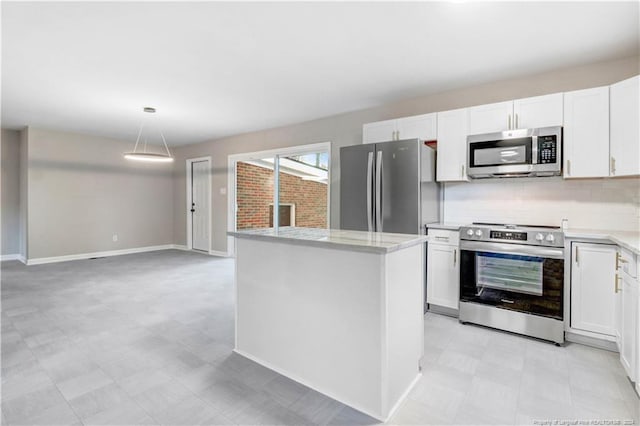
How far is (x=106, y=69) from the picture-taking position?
121 inches

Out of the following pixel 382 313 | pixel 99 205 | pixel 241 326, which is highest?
pixel 99 205

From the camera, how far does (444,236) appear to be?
3182 millimetres

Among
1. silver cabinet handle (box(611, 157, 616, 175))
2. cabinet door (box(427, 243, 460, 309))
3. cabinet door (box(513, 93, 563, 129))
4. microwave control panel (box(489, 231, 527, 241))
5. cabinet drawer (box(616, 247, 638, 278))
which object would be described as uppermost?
cabinet door (box(513, 93, 563, 129))

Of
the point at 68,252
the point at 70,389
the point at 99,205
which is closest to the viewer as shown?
the point at 70,389

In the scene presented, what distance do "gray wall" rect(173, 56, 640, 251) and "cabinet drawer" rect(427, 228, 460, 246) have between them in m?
1.51

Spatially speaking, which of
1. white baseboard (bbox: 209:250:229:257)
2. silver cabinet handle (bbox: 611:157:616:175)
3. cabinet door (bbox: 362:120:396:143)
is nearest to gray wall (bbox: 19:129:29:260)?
white baseboard (bbox: 209:250:229:257)

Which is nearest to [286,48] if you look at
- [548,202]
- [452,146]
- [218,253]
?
[452,146]

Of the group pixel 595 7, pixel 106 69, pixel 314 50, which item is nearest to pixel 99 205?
pixel 106 69

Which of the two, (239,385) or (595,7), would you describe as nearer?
(239,385)

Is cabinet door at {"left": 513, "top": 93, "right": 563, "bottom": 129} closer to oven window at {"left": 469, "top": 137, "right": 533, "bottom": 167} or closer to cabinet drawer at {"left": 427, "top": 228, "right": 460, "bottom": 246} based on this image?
oven window at {"left": 469, "top": 137, "right": 533, "bottom": 167}

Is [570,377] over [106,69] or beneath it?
beneath

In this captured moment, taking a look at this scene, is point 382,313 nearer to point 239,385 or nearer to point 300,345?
point 300,345

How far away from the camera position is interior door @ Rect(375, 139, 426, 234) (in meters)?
3.15

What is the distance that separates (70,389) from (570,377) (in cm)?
320
